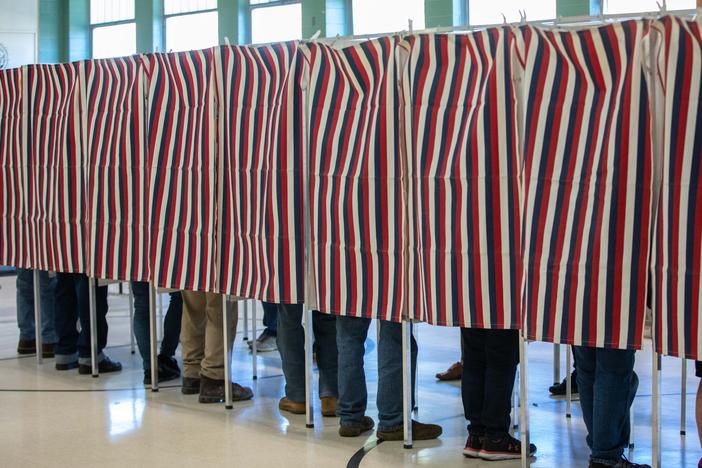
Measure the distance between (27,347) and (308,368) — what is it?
10.2 feet

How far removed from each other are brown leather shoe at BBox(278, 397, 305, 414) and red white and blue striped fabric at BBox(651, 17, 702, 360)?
2.18 metres

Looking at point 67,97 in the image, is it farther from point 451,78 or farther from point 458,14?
point 458,14

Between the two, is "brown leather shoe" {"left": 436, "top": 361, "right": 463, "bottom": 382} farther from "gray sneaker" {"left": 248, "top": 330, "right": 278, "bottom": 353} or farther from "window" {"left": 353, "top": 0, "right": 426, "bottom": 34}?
"window" {"left": 353, "top": 0, "right": 426, "bottom": 34}

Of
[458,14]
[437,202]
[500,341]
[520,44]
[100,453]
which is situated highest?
[458,14]

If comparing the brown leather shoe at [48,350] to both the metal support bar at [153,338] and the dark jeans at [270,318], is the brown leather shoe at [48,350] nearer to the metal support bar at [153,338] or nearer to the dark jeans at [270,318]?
the metal support bar at [153,338]

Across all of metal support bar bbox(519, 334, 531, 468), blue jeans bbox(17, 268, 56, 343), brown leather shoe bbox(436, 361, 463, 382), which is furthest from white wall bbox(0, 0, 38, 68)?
metal support bar bbox(519, 334, 531, 468)

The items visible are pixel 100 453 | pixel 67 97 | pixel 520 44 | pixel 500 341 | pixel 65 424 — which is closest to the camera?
pixel 520 44

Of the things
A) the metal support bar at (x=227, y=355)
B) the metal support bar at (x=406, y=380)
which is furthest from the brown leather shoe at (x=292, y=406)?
the metal support bar at (x=406, y=380)

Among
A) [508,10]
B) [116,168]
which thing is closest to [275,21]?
[508,10]

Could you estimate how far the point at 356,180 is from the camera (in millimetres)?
4406

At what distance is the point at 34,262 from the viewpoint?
6.38 metres

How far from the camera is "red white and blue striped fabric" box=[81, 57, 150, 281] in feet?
18.1

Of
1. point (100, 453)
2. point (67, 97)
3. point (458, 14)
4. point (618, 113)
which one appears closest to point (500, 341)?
point (618, 113)

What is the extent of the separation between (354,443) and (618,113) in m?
2.03
